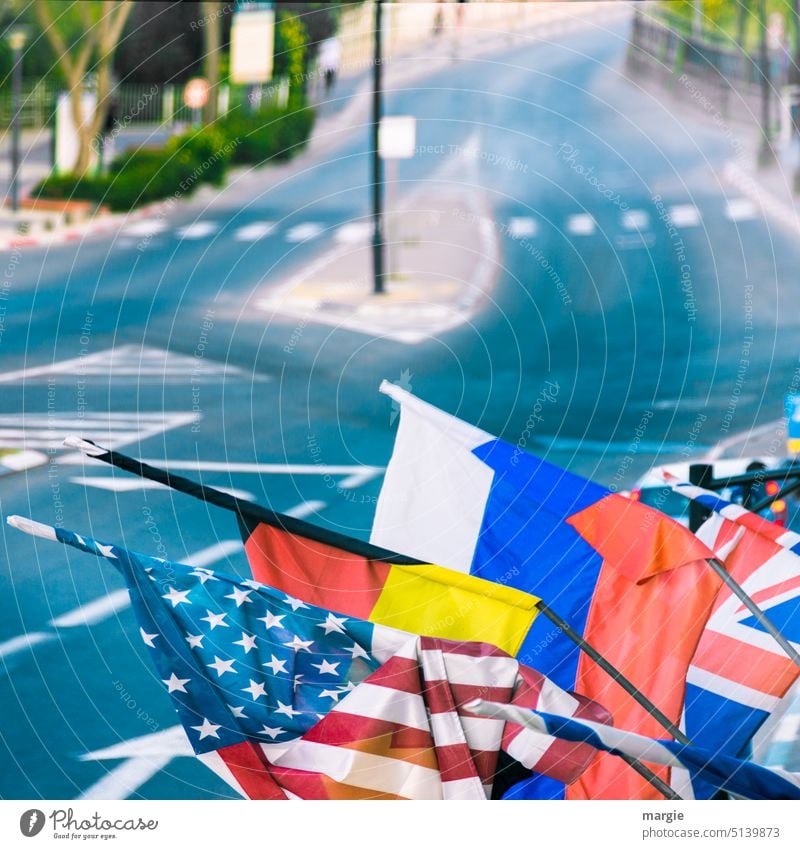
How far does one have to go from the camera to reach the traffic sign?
Answer: 644 inches

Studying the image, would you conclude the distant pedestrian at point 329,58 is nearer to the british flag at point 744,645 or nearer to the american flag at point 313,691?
the british flag at point 744,645

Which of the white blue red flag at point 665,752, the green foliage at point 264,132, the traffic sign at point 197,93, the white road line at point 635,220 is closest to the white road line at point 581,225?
the white road line at point 635,220

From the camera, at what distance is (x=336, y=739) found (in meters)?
4.48

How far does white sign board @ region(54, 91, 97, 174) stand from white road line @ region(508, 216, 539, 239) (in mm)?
6176

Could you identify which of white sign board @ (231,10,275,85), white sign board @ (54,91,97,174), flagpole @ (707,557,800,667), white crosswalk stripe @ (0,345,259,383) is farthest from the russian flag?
white sign board @ (54,91,97,174)

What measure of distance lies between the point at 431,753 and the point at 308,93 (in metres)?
15.0

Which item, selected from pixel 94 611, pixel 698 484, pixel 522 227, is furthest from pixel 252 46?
pixel 698 484

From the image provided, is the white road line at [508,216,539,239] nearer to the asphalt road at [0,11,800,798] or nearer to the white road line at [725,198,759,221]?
the asphalt road at [0,11,800,798]

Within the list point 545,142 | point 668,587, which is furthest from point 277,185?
point 668,587

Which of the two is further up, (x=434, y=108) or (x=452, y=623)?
(x=434, y=108)

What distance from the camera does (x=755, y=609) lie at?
497cm

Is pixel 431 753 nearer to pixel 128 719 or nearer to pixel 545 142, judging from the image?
pixel 128 719

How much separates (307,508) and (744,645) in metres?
5.39

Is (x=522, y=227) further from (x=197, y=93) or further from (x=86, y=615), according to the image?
(x=86, y=615)
